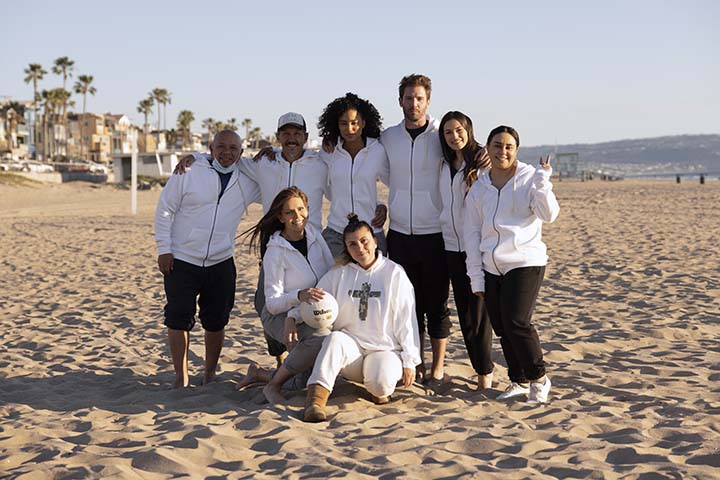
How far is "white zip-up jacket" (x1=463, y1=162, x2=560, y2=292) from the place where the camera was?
15.6 ft

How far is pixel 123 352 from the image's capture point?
22.7 ft

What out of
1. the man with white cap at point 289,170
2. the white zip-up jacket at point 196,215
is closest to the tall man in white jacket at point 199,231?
the white zip-up jacket at point 196,215

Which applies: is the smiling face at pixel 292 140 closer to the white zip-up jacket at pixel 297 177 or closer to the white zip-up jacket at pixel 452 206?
the white zip-up jacket at pixel 297 177

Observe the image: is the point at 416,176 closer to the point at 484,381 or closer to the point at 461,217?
the point at 461,217

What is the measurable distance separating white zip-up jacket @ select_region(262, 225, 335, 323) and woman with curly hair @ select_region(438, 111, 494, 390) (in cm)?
87

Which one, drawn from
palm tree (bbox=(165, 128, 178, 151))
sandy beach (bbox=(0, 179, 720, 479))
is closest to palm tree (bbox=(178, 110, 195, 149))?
palm tree (bbox=(165, 128, 178, 151))

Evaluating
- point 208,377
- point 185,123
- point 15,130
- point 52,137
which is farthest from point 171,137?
point 208,377

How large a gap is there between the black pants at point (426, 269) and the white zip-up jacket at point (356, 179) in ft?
0.96

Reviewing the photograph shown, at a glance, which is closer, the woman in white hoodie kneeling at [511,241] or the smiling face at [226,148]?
the woman in white hoodie kneeling at [511,241]

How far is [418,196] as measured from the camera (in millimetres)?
5207

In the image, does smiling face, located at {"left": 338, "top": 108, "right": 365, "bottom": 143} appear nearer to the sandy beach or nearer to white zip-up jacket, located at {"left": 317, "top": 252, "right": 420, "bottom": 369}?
white zip-up jacket, located at {"left": 317, "top": 252, "right": 420, "bottom": 369}

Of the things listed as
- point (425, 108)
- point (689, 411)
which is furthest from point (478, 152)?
point (689, 411)

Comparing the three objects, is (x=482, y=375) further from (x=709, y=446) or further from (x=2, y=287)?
(x=2, y=287)

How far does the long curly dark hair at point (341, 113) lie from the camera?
5133mm
